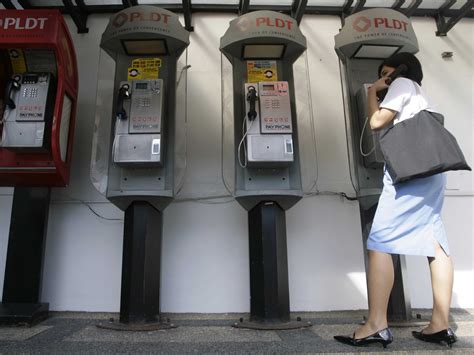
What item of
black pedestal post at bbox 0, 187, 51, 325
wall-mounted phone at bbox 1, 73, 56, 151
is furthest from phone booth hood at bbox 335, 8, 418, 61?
black pedestal post at bbox 0, 187, 51, 325

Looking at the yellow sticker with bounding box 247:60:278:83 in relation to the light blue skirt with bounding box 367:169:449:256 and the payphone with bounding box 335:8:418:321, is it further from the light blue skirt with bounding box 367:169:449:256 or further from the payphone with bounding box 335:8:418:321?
the light blue skirt with bounding box 367:169:449:256

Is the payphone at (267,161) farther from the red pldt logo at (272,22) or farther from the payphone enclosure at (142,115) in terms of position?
the payphone enclosure at (142,115)

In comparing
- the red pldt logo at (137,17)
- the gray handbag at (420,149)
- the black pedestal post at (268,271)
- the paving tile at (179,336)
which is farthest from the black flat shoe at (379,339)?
the red pldt logo at (137,17)

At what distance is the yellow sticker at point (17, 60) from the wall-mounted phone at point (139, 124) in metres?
0.76

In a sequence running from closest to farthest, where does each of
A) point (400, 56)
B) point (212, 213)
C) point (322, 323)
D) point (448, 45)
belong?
point (400, 56) → point (322, 323) → point (212, 213) → point (448, 45)

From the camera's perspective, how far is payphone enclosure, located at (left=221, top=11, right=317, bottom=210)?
237 cm

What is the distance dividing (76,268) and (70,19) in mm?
2144

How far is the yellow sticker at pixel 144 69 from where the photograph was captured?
2631 mm

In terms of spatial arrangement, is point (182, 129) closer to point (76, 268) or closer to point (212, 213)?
point (212, 213)

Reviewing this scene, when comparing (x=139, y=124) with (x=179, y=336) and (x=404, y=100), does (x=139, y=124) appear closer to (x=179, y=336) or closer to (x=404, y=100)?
(x=179, y=336)

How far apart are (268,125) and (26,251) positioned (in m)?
1.85

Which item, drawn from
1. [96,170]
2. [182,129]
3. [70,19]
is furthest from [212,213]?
[70,19]

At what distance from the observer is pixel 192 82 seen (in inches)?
124

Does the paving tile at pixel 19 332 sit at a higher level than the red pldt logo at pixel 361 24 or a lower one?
lower
